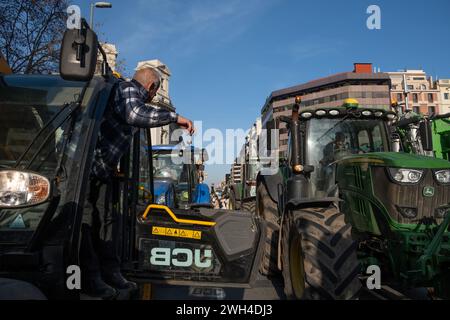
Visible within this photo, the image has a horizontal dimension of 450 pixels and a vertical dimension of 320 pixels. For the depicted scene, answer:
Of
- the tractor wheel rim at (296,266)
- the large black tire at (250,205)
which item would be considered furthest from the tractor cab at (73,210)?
the large black tire at (250,205)

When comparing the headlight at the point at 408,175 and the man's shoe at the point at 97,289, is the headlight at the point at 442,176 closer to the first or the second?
the headlight at the point at 408,175

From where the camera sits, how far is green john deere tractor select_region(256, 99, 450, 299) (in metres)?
3.77

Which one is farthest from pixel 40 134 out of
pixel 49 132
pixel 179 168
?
pixel 179 168

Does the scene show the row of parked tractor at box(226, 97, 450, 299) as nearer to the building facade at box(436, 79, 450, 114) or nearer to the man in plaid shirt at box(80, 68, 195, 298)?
the man in plaid shirt at box(80, 68, 195, 298)

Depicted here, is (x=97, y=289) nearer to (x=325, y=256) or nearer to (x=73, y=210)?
(x=73, y=210)

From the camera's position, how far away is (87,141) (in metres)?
2.59

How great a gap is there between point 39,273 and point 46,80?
1.39 meters

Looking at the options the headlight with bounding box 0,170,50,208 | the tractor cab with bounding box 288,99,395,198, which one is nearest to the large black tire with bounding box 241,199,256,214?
the tractor cab with bounding box 288,99,395,198

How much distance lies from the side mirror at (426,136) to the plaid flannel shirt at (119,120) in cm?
320

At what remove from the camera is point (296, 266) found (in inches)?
182

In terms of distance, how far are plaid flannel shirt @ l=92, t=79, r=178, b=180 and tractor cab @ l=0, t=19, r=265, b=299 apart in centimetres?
14

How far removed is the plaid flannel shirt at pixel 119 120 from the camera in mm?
3072

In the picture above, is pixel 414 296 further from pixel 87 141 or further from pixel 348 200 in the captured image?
pixel 87 141
